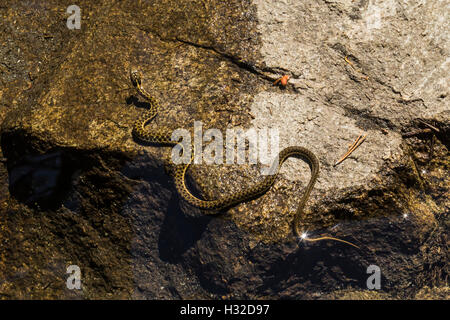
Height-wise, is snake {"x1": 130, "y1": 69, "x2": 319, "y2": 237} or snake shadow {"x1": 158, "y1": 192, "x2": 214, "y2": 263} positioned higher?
snake {"x1": 130, "y1": 69, "x2": 319, "y2": 237}

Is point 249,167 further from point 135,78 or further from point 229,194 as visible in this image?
point 135,78

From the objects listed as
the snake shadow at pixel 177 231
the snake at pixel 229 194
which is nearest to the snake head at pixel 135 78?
the snake at pixel 229 194

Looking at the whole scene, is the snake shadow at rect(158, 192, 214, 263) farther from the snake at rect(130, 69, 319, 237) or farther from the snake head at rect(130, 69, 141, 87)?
the snake head at rect(130, 69, 141, 87)

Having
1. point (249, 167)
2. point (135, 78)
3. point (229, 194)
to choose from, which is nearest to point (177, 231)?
point (229, 194)

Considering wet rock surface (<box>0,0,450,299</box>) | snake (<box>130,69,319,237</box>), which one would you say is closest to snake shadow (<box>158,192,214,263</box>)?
wet rock surface (<box>0,0,450,299</box>)

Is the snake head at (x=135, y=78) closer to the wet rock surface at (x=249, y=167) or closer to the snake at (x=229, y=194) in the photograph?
the wet rock surface at (x=249, y=167)

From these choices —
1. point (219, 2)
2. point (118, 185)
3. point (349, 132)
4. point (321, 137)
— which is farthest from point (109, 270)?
point (219, 2)
